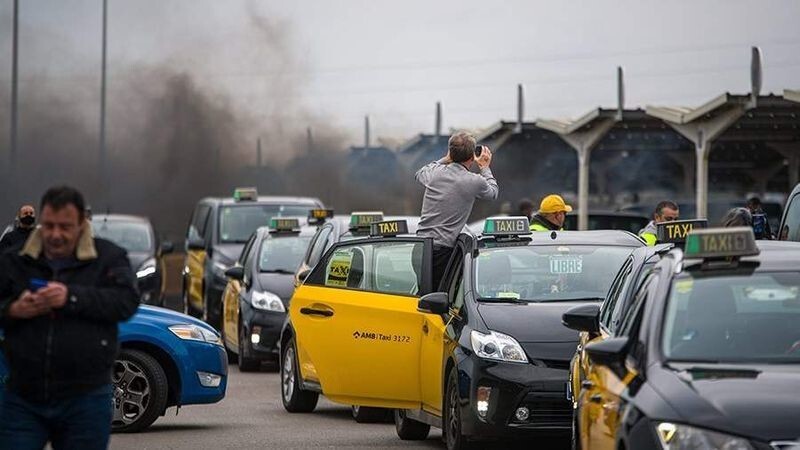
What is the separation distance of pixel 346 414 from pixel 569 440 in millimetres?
4486

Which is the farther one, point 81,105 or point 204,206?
point 81,105

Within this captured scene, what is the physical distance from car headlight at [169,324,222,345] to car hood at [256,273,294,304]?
6.88 m

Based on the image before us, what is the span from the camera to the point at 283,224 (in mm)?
23000

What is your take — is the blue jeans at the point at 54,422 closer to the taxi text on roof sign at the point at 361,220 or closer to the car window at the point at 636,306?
the car window at the point at 636,306

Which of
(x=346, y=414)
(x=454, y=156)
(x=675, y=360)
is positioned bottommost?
(x=346, y=414)

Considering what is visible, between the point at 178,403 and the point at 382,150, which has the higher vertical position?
the point at 382,150

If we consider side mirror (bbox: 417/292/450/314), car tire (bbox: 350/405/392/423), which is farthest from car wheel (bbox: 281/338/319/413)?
side mirror (bbox: 417/292/450/314)

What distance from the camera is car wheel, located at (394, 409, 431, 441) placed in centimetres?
1369

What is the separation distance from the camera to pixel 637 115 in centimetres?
3722

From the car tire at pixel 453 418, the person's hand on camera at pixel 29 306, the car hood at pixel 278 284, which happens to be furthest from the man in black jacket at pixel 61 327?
the car hood at pixel 278 284

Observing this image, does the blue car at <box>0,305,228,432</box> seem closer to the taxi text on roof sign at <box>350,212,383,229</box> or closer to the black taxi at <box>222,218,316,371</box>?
the taxi text on roof sign at <box>350,212,383,229</box>

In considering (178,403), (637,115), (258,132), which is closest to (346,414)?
(178,403)

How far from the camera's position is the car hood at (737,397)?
6.97m

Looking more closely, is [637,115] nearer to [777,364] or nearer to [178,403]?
[178,403]
